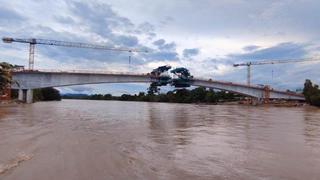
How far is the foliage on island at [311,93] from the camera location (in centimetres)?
12077

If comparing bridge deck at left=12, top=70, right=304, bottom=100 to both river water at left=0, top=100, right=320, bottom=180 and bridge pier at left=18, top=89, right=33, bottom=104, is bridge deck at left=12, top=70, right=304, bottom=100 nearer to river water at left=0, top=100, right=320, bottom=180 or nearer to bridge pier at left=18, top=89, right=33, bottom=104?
bridge pier at left=18, top=89, right=33, bottom=104

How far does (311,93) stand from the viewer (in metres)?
129

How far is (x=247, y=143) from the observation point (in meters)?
20.7

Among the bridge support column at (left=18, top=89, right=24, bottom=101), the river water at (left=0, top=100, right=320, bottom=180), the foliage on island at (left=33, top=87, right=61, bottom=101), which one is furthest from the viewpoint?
the foliage on island at (left=33, top=87, right=61, bottom=101)

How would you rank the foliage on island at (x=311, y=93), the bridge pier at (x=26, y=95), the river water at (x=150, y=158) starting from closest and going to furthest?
1. the river water at (x=150, y=158)
2. the bridge pier at (x=26, y=95)
3. the foliage on island at (x=311, y=93)

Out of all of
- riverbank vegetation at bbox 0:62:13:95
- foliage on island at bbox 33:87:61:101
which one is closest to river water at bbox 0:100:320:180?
riverbank vegetation at bbox 0:62:13:95

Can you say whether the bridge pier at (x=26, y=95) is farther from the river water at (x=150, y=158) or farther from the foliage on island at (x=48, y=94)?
the river water at (x=150, y=158)

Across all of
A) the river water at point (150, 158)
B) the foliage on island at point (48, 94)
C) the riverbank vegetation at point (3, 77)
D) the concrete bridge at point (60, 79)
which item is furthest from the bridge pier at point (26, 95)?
the river water at point (150, 158)

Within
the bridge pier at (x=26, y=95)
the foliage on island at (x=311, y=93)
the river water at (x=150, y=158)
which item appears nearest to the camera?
the river water at (x=150, y=158)

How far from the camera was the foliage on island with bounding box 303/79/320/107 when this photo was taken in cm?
12077

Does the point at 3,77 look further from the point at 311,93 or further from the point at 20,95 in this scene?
the point at 311,93

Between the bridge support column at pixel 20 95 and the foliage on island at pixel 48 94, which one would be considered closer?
the bridge support column at pixel 20 95

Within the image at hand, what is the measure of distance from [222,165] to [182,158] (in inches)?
72.0

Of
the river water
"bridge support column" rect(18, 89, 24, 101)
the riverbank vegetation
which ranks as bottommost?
the river water
